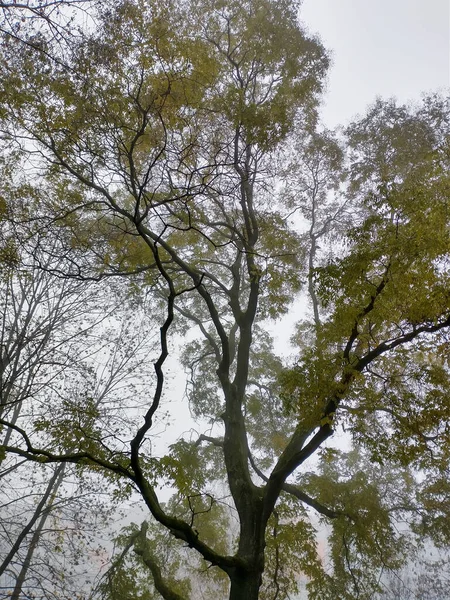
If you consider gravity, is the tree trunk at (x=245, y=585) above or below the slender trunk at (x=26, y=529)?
below

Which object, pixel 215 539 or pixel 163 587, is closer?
pixel 163 587

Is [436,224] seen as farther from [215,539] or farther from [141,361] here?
[215,539]

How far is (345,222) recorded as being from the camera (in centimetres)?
925

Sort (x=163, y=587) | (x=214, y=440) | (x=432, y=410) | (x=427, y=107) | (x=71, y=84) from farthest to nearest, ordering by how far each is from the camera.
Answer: (x=427, y=107) → (x=214, y=440) → (x=163, y=587) → (x=71, y=84) → (x=432, y=410)

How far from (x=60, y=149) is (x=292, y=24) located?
5.04m

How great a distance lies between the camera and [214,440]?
756 centimetres

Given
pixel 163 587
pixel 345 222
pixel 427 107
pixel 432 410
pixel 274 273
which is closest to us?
pixel 432 410

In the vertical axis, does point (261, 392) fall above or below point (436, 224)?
above

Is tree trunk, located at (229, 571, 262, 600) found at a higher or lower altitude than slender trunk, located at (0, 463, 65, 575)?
lower

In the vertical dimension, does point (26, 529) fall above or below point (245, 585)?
above

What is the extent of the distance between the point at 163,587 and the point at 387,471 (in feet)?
33.8

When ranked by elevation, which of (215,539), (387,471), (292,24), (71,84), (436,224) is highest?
(292,24)

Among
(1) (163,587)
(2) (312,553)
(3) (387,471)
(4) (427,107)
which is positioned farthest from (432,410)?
(3) (387,471)

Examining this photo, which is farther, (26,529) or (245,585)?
(26,529)
